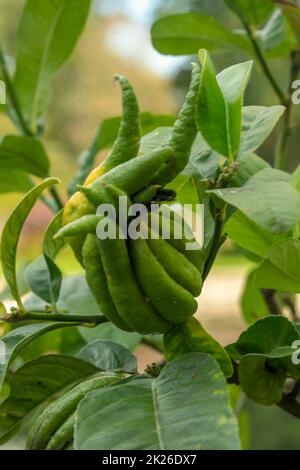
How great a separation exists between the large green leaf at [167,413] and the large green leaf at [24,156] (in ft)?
1.30

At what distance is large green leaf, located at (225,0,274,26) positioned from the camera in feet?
2.54

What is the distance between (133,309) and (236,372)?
113 mm

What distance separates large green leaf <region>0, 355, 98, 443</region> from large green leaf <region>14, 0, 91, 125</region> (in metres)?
0.44

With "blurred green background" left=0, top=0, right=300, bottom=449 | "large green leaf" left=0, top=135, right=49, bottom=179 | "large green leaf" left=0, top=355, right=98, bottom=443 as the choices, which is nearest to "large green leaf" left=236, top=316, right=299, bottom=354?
"large green leaf" left=0, top=355, right=98, bottom=443

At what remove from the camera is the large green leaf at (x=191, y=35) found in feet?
2.65

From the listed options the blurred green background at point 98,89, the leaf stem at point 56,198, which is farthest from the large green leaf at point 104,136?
the blurred green background at point 98,89

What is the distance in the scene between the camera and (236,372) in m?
0.48

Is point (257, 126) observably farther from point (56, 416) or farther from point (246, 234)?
point (56, 416)

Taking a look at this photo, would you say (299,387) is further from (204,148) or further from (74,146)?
(74,146)

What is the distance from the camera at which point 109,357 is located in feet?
1.76
